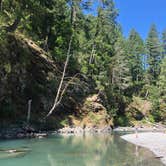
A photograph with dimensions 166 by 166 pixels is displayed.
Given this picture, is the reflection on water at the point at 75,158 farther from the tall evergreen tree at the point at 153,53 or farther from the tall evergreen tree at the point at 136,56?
the tall evergreen tree at the point at 153,53

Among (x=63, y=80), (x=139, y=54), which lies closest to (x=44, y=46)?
(x=63, y=80)

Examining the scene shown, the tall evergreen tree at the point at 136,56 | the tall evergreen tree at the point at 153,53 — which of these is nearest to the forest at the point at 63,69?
the tall evergreen tree at the point at 136,56

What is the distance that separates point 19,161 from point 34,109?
20871mm

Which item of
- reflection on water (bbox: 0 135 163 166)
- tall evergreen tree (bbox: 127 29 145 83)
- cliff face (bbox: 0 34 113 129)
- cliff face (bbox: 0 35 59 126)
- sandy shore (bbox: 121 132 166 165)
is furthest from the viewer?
tall evergreen tree (bbox: 127 29 145 83)

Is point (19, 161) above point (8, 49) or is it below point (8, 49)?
below

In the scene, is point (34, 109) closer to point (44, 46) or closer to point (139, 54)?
point (44, 46)

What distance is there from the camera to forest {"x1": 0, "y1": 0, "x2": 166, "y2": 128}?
33906 millimetres

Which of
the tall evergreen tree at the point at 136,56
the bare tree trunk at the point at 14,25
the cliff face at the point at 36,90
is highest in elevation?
the tall evergreen tree at the point at 136,56

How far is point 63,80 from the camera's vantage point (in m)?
44.6

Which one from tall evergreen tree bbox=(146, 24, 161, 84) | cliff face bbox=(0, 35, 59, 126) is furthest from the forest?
tall evergreen tree bbox=(146, 24, 161, 84)

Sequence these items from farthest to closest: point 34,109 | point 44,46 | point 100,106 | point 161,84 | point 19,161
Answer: point 161,84
point 100,106
point 44,46
point 34,109
point 19,161

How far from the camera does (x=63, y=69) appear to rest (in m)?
46.1

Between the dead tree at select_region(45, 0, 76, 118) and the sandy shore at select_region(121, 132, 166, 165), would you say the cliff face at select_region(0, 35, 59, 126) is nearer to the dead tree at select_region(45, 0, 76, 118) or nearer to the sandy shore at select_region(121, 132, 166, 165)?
the dead tree at select_region(45, 0, 76, 118)

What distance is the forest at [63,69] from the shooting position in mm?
33906
